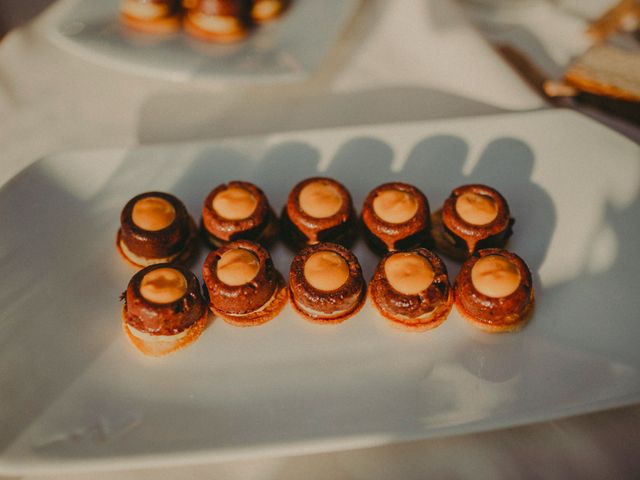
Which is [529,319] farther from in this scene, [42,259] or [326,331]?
[42,259]

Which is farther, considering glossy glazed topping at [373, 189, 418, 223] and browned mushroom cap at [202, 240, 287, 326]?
glossy glazed topping at [373, 189, 418, 223]

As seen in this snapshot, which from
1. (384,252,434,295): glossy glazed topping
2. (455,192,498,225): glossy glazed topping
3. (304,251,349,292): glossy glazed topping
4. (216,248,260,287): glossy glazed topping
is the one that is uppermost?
(455,192,498,225): glossy glazed topping

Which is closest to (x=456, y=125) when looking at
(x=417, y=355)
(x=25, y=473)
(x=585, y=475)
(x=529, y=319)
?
(x=529, y=319)

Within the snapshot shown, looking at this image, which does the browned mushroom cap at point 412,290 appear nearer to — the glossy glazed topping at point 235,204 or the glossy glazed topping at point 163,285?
the glossy glazed topping at point 235,204

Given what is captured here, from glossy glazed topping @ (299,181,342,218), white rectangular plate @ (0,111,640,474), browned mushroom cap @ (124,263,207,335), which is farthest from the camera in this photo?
glossy glazed topping @ (299,181,342,218)

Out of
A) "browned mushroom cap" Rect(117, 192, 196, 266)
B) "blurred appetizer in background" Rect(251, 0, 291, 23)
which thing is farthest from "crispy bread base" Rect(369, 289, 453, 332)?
"blurred appetizer in background" Rect(251, 0, 291, 23)

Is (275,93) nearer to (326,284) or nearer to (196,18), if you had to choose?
(196,18)

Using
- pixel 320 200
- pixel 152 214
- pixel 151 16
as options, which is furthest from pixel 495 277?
pixel 151 16

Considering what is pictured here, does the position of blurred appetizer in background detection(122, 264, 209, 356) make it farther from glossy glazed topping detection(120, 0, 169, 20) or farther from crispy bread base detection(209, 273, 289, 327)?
glossy glazed topping detection(120, 0, 169, 20)
